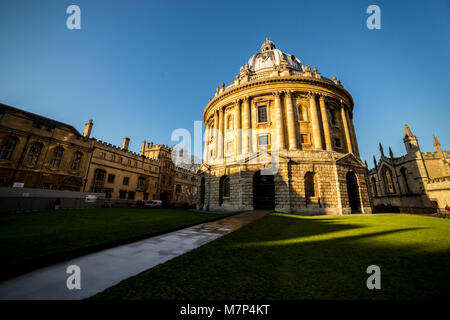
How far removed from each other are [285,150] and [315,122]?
6051 mm

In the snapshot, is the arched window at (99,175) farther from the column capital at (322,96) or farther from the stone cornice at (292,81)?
the column capital at (322,96)

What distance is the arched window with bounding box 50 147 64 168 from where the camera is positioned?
26122 mm

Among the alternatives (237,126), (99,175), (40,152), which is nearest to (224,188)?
(237,126)

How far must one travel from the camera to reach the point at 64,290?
8.57 feet

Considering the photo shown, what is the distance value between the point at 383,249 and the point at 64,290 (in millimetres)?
7197

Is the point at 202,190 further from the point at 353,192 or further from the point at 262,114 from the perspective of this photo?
the point at 353,192

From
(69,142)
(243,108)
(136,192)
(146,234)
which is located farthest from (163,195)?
(146,234)

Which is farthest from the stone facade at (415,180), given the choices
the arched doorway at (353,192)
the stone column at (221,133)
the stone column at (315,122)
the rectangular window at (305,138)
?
the stone column at (221,133)

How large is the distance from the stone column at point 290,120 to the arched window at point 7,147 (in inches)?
1404

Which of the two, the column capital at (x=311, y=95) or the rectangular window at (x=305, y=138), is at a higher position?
the column capital at (x=311, y=95)

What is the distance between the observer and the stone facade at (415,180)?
104 feet

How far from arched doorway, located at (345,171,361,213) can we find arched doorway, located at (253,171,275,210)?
978 cm
